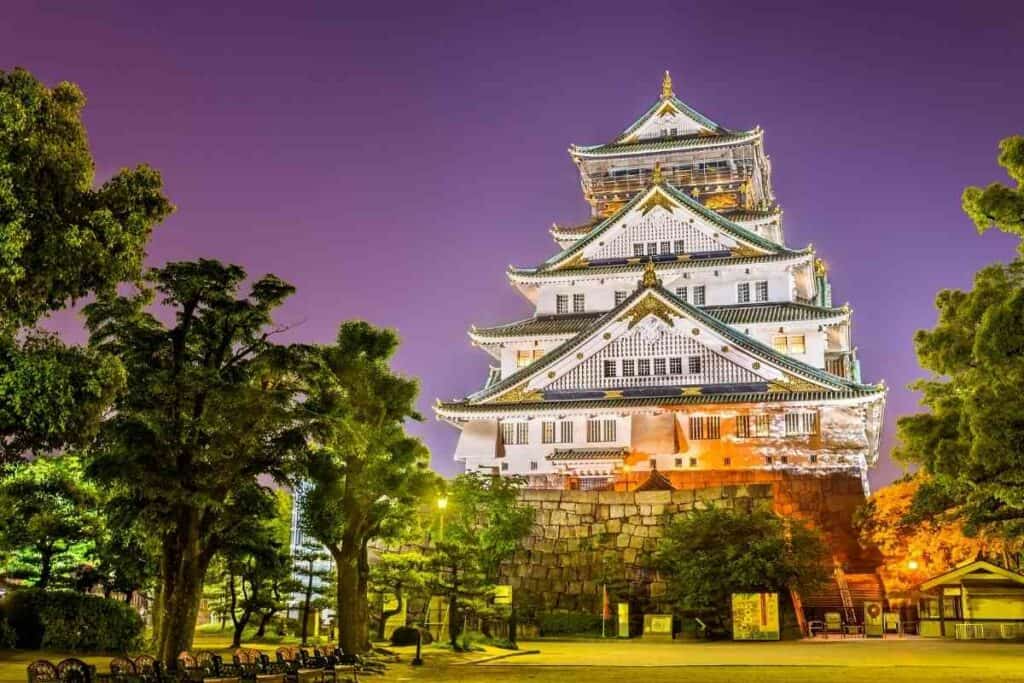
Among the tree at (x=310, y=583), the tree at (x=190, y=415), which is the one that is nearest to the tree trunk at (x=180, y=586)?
the tree at (x=190, y=415)

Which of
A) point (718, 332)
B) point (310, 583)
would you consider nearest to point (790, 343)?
point (718, 332)

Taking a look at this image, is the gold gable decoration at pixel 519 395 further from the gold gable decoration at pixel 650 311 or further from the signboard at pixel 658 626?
the signboard at pixel 658 626

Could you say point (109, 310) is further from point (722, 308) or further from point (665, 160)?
point (665, 160)

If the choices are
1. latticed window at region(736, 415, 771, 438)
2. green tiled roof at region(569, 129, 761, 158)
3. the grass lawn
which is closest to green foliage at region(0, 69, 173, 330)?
the grass lawn

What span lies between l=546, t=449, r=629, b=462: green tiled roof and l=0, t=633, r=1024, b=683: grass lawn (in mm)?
17012

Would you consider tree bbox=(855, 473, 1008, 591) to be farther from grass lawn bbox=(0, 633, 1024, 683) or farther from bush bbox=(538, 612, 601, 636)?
bush bbox=(538, 612, 601, 636)

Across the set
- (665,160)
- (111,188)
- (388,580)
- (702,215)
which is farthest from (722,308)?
(111,188)

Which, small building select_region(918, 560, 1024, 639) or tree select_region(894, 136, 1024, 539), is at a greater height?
tree select_region(894, 136, 1024, 539)

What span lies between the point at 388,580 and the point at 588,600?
11050 millimetres

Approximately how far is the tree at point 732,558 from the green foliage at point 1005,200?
1844 centimetres

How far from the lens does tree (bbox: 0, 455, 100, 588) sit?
→ 22.2 m

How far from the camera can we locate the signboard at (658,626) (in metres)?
34.5

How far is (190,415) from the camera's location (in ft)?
61.6

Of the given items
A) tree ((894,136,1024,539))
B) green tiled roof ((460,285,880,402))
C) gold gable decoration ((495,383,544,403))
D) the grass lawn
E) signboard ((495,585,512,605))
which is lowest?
the grass lawn
